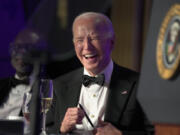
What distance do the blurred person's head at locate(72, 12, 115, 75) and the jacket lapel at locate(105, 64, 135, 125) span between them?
131 millimetres

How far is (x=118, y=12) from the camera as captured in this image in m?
4.70

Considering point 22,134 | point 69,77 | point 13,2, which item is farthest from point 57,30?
point 22,134

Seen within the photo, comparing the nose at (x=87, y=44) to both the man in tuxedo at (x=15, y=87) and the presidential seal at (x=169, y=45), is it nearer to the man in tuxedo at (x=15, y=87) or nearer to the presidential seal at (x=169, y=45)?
the presidential seal at (x=169, y=45)

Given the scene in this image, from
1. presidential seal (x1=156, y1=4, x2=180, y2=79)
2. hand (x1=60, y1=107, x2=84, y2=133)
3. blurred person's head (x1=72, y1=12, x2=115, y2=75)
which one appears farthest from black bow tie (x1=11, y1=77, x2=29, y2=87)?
presidential seal (x1=156, y1=4, x2=180, y2=79)

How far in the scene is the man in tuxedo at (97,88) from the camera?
86.6 inches

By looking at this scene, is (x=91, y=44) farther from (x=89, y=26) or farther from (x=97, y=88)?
(x=97, y=88)

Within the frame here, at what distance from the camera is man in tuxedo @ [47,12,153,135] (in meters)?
2.20

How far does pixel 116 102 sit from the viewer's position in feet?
7.30

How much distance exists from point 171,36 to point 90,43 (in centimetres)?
119

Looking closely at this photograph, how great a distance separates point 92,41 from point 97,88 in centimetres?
30

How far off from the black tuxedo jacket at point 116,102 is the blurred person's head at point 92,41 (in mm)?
105

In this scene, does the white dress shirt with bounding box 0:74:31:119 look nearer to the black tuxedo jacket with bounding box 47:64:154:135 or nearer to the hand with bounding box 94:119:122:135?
the black tuxedo jacket with bounding box 47:64:154:135

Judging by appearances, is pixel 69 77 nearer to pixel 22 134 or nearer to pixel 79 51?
pixel 79 51

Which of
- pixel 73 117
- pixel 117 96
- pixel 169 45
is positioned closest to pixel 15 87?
pixel 117 96
